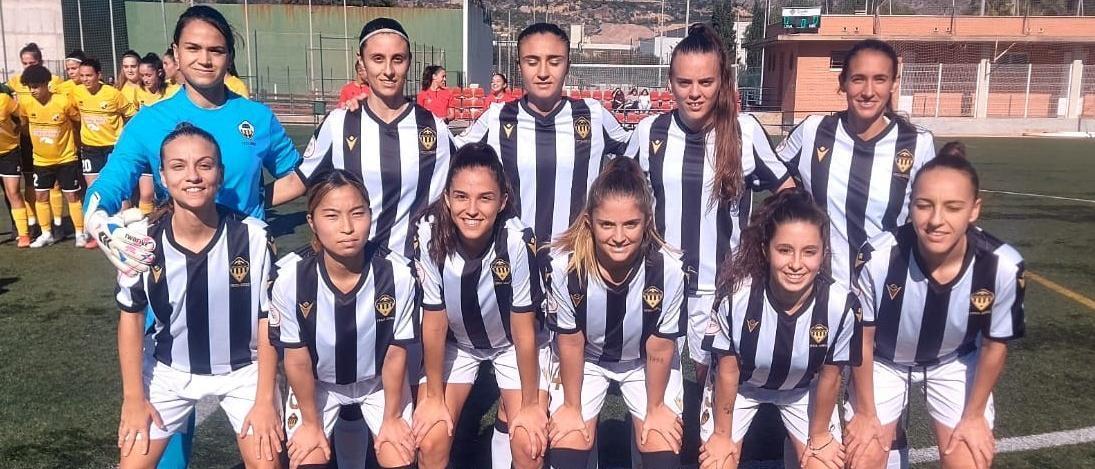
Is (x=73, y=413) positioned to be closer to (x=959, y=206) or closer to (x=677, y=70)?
(x=677, y=70)

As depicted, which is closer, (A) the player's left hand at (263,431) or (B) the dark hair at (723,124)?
(A) the player's left hand at (263,431)

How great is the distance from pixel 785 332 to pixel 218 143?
213 cm

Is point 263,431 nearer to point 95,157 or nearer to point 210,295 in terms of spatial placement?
point 210,295

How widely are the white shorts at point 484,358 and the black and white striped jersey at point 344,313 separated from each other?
356 millimetres

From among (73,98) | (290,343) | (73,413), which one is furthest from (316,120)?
(290,343)

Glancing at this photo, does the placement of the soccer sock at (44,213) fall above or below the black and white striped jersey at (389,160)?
below

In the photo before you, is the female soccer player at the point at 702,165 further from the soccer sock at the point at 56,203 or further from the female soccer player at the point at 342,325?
the soccer sock at the point at 56,203

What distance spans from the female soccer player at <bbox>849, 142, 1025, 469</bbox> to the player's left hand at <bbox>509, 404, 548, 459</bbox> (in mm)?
1142

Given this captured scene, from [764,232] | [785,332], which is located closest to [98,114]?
[764,232]

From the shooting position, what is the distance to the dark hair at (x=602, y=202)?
2924 mm

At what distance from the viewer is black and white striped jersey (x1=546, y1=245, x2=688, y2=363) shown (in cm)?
304

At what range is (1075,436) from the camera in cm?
372

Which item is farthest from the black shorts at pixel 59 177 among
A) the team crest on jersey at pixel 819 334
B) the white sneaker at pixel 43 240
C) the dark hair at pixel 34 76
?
the team crest on jersey at pixel 819 334

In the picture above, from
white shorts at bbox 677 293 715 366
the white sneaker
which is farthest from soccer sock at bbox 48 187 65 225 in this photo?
white shorts at bbox 677 293 715 366
